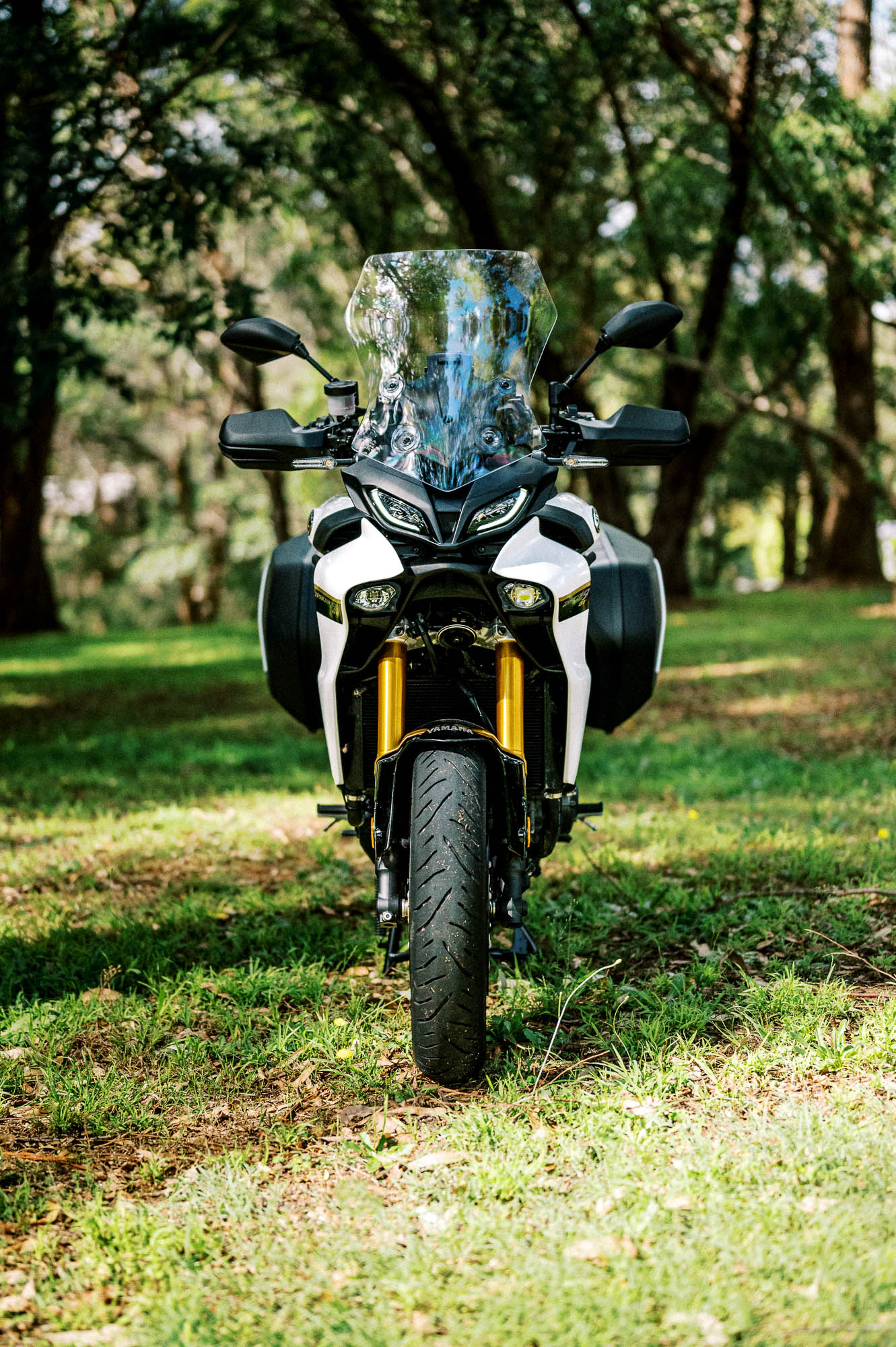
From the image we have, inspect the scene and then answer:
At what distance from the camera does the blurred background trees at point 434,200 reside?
8.25m

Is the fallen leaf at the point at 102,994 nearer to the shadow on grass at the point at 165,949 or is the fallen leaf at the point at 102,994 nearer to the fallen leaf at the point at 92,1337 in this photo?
the shadow on grass at the point at 165,949

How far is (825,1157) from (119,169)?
734 centimetres

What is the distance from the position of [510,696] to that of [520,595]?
0.90 feet

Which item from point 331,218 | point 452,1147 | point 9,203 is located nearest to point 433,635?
point 452,1147

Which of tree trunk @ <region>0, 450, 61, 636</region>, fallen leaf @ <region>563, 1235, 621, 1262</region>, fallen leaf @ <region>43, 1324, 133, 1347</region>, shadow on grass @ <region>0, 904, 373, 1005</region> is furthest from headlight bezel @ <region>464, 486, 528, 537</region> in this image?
tree trunk @ <region>0, 450, 61, 636</region>

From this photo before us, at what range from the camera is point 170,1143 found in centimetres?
305

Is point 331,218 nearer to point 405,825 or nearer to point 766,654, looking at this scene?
point 766,654

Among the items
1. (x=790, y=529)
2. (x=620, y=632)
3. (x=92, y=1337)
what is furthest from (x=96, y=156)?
(x=790, y=529)

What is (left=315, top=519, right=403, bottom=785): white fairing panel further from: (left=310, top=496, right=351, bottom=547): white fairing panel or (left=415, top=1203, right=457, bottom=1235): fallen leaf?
(left=415, top=1203, right=457, bottom=1235): fallen leaf

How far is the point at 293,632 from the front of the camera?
381 cm

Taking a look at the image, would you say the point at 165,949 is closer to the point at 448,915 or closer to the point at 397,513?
the point at 448,915

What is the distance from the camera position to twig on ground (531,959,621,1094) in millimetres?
3201

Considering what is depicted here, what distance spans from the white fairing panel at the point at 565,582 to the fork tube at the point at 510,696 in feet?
0.45

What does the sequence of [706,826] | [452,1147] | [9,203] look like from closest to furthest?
[452,1147]
[706,826]
[9,203]
